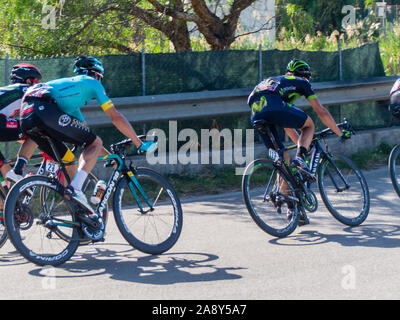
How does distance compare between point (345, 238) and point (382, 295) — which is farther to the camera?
point (345, 238)

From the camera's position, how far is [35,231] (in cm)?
614

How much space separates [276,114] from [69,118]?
2.30 meters

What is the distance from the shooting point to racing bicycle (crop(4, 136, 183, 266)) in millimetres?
6012

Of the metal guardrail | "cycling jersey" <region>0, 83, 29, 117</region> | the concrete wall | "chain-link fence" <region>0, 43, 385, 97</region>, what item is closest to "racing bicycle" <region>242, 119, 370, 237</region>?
"cycling jersey" <region>0, 83, 29, 117</region>

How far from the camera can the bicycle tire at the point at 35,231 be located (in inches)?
229

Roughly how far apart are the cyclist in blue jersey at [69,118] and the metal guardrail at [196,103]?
132 inches

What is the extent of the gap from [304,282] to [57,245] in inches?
87.7

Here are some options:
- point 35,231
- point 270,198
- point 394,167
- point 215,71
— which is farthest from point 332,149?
point 35,231

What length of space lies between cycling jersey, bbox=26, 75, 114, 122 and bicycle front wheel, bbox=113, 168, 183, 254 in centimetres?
78

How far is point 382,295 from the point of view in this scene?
5145mm

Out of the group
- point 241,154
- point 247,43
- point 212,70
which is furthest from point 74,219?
point 247,43

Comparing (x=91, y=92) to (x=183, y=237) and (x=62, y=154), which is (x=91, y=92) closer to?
(x=62, y=154)

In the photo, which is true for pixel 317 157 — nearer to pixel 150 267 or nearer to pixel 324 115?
pixel 324 115

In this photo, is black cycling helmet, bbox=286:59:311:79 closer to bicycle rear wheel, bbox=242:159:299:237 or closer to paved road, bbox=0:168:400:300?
bicycle rear wheel, bbox=242:159:299:237
